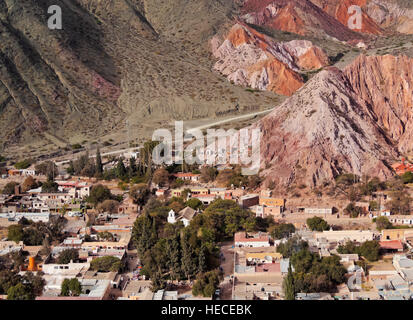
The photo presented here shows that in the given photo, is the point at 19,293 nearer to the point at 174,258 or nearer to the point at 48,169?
the point at 174,258

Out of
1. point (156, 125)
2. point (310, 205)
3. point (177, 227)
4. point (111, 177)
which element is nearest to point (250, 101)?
point (156, 125)

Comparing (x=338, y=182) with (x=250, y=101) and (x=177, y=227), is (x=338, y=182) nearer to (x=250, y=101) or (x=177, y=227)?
(x=177, y=227)

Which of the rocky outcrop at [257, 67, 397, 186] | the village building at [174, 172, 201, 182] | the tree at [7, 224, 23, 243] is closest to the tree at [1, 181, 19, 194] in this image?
the tree at [7, 224, 23, 243]

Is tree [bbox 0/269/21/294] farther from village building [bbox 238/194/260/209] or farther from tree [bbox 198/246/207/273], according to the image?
village building [bbox 238/194/260/209]

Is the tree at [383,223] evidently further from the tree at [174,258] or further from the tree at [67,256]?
the tree at [67,256]

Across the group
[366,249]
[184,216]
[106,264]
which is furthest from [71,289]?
[366,249]

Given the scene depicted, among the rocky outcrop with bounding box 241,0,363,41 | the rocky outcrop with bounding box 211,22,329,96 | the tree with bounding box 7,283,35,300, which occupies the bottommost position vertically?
the tree with bounding box 7,283,35,300

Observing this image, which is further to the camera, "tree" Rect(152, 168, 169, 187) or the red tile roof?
"tree" Rect(152, 168, 169, 187)
